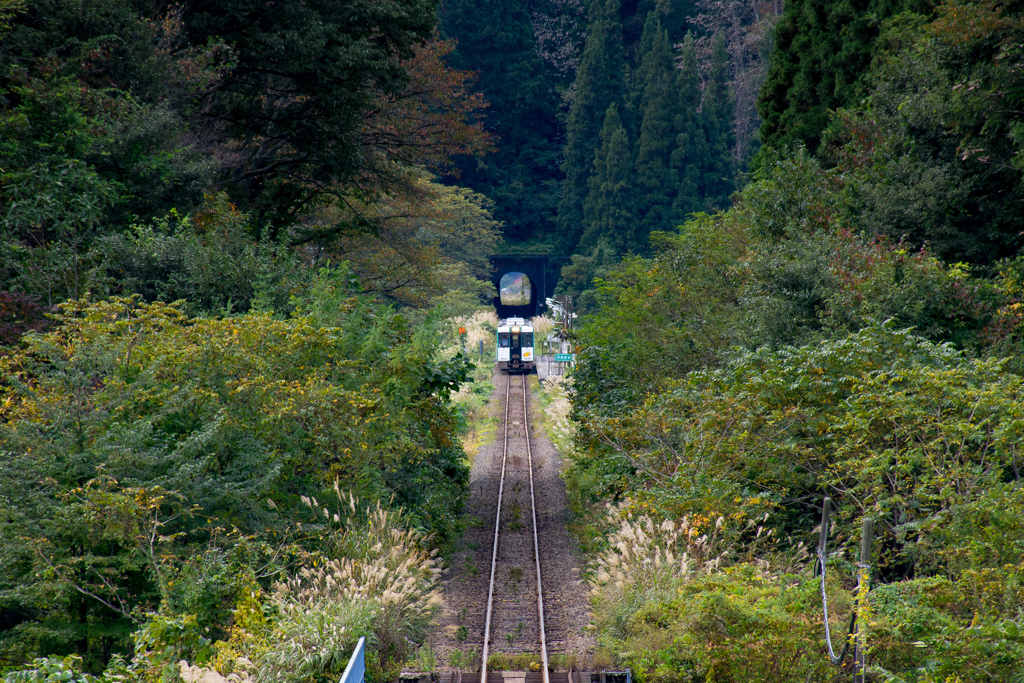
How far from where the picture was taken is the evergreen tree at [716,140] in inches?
2461

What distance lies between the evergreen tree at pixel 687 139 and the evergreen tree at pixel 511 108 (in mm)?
16141

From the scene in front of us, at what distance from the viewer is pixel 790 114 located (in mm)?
25266

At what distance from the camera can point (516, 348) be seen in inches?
1642

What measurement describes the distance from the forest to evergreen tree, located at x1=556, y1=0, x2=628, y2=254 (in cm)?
4074

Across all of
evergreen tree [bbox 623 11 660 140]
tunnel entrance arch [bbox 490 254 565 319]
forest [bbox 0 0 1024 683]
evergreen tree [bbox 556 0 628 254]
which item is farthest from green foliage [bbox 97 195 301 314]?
tunnel entrance arch [bbox 490 254 565 319]

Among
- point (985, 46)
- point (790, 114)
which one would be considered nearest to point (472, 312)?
point (790, 114)

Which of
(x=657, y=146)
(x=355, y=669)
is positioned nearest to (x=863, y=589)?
(x=355, y=669)

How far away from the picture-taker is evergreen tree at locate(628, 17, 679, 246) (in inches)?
2381

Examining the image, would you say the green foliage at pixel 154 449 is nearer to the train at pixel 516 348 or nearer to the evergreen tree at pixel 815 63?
the evergreen tree at pixel 815 63

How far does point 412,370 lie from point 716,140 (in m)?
54.7

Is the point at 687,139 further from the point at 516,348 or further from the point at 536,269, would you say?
the point at 516,348

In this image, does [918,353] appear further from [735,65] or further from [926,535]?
[735,65]

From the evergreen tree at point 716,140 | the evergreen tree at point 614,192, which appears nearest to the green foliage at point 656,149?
the evergreen tree at point 614,192

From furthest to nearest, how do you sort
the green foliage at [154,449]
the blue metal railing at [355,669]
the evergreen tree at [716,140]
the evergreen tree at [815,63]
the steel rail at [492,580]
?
the evergreen tree at [716,140] → the evergreen tree at [815,63] → the steel rail at [492,580] → the green foliage at [154,449] → the blue metal railing at [355,669]
